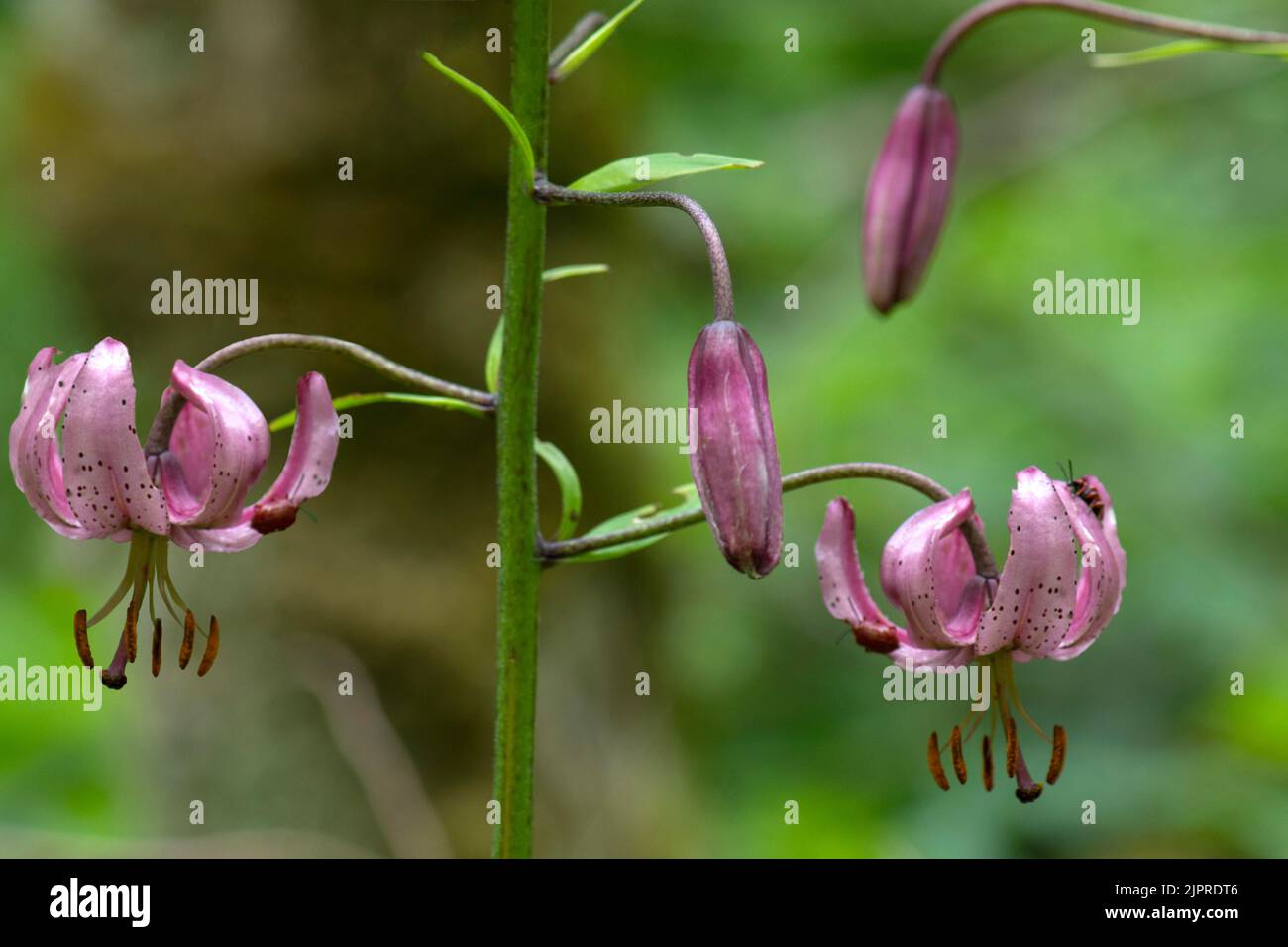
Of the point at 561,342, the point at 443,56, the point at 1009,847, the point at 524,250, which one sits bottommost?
the point at 1009,847

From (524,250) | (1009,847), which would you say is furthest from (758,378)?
(1009,847)

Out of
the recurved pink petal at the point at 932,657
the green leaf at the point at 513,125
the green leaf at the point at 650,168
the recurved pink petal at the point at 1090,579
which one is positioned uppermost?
the green leaf at the point at 513,125

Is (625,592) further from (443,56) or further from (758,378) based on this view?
(758,378)

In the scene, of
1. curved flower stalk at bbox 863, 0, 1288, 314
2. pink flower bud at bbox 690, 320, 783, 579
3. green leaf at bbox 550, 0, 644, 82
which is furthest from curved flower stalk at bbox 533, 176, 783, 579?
curved flower stalk at bbox 863, 0, 1288, 314

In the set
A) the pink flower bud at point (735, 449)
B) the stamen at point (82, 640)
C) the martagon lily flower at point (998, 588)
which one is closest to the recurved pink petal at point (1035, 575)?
the martagon lily flower at point (998, 588)

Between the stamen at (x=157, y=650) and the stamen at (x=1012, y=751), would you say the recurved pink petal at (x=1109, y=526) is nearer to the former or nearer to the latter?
the stamen at (x=1012, y=751)

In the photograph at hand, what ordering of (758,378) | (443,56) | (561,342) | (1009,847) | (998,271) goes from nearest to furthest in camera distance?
(758,378), (443,56), (561,342), (1009,847), (998,271)

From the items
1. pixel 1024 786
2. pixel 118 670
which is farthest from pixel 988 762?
pixel 118 670
